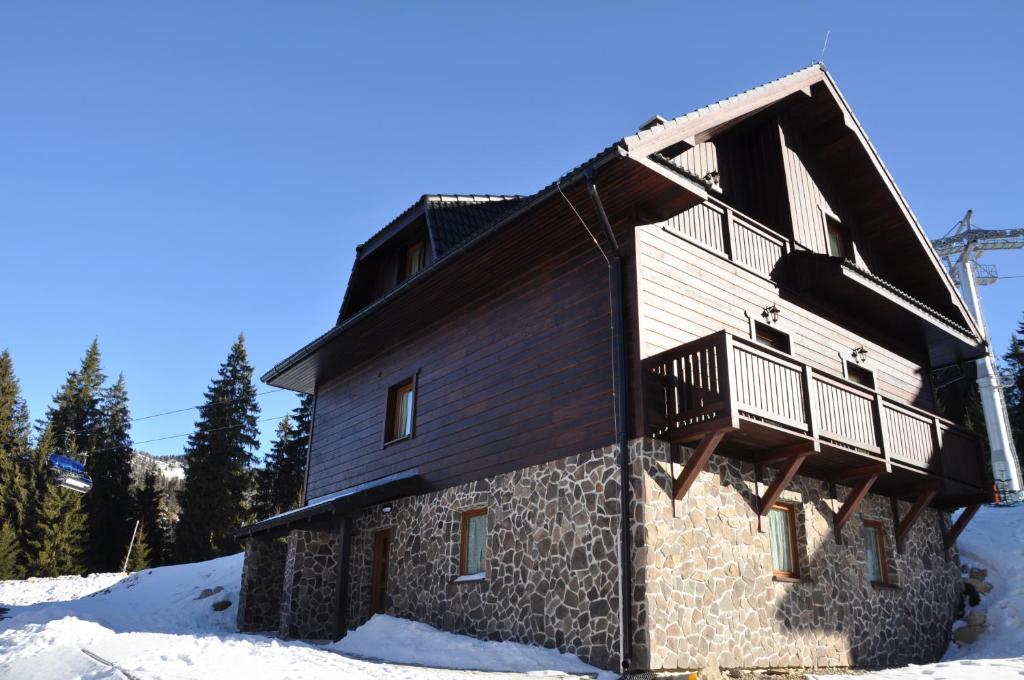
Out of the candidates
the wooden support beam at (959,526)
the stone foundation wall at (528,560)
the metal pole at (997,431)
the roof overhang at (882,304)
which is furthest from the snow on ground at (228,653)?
the metal pole at (997,431)

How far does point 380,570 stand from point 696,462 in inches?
302

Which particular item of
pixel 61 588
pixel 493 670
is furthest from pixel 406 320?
pixel 61 588

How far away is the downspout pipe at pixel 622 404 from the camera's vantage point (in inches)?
377

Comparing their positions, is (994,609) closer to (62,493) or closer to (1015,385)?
(1015,385)

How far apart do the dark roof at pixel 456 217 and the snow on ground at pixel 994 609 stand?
9839mm

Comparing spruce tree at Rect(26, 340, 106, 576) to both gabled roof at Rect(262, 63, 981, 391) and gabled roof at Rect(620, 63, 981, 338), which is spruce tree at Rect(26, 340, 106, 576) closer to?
gabled roof at Rect(262, 63, 981, 391)

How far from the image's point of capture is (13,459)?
39000 mm

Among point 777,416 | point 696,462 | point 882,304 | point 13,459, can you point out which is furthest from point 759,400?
point 13,459

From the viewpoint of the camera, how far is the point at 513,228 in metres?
11.8

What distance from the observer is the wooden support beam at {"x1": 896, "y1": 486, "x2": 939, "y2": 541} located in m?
13.7

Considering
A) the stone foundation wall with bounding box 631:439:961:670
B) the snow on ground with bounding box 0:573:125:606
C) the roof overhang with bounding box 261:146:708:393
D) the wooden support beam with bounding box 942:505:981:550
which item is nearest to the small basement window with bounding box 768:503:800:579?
the stone foundation wall with bounding box 631:439:961:670

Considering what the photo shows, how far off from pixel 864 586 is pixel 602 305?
252 inches

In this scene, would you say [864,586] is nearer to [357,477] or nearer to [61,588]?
[357,477]

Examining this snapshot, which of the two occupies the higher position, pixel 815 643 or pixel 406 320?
pixel 406 320
